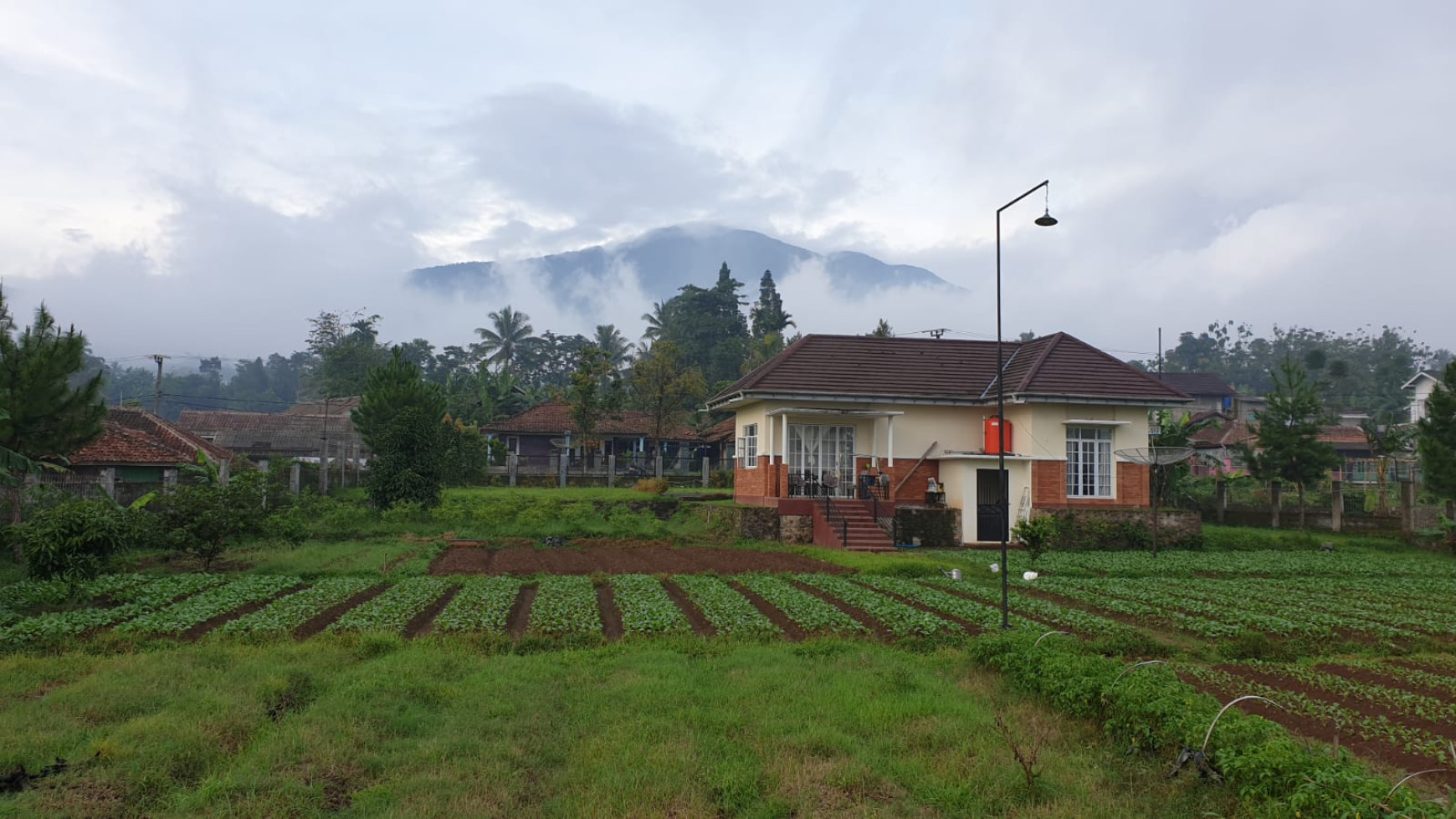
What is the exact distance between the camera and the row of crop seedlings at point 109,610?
10.5m

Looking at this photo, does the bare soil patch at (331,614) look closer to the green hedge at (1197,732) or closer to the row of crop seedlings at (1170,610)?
the green hedge at (1197,732)

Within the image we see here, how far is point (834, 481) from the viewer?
84.0 ft

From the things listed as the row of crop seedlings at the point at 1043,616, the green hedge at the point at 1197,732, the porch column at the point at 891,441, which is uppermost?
the porch column at the point at 891,441

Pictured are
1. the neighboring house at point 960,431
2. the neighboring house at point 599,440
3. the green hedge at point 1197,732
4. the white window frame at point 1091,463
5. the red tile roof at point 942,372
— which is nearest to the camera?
the green hedge at point 1197,732

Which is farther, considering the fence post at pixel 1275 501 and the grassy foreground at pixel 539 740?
the fence post at pixel 1275 501

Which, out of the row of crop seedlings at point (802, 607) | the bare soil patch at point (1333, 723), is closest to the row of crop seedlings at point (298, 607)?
the row of crop seedlings at point (802, 607)

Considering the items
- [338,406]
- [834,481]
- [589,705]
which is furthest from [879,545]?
[338,406]

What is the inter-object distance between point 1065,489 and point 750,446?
32.7 feet

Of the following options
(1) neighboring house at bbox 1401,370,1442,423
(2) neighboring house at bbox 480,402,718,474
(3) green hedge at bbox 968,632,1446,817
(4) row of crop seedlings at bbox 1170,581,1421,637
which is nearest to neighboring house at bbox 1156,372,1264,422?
(1) neighboring house at bbox 1401,370,1442,423

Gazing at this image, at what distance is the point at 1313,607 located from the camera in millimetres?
14422

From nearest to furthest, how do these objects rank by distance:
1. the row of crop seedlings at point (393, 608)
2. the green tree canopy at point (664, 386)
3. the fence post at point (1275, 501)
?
the row of crop seedlings at point (393, 608) < the fence post at point (1275, 501) < the green tree canopy at point (664, 386)

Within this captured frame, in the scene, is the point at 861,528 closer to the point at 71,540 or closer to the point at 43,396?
the point at 71,540

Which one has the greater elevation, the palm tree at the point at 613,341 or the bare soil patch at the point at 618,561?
the palm tree at the point at 613,341

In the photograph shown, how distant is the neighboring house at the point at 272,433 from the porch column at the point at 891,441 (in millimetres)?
37800
